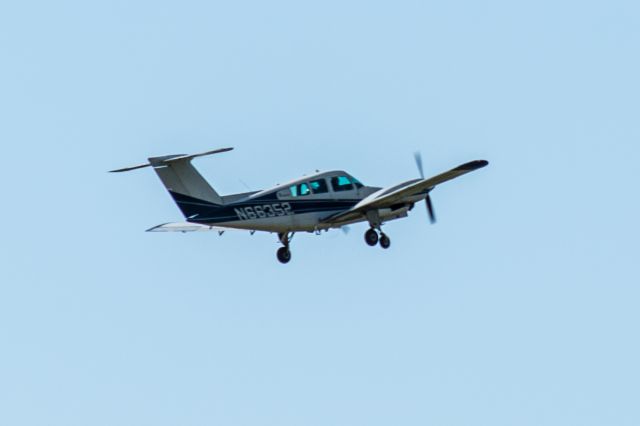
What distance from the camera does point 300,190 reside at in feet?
294

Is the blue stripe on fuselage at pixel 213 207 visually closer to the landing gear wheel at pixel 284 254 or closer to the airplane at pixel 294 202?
the airplane at pixel 294 202

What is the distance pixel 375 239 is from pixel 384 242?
1.03 feet

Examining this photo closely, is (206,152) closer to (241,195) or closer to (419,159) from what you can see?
(241,195)

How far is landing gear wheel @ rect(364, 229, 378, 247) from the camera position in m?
90.9

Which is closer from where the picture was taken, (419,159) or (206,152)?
(206,152)

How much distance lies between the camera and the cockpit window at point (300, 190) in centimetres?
8950

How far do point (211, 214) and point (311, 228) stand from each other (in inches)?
143

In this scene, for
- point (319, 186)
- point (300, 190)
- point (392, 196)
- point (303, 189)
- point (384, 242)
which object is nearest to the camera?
point (300, 190)

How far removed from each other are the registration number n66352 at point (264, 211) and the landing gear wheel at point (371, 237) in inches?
124

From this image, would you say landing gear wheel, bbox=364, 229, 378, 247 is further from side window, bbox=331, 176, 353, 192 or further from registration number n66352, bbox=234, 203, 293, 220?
registration number n66352, bbox=234, 203, 293, 220

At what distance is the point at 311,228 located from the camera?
89.9 meters

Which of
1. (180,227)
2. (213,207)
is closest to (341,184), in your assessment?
(213,207)

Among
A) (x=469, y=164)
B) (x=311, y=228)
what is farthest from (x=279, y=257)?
(x=469, y=164)

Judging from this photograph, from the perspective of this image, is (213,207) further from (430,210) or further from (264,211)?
(430,210)
